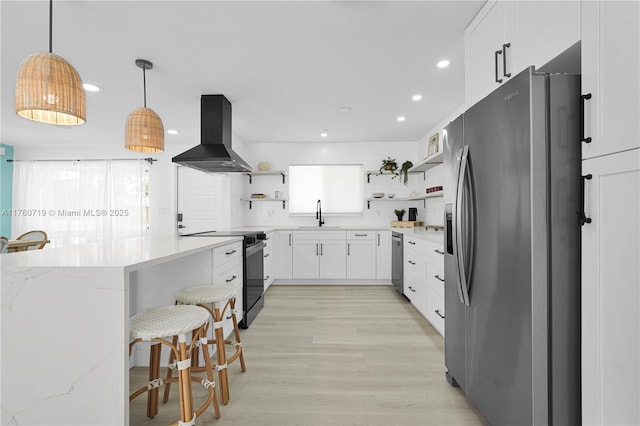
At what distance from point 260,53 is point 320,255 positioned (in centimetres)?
310

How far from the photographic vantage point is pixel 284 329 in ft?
9.93

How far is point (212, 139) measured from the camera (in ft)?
11.0

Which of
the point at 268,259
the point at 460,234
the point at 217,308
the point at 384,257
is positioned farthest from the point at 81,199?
the point at 460,234

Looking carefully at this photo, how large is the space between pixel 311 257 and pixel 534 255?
383 cm

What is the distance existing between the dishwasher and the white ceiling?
166 centimetres

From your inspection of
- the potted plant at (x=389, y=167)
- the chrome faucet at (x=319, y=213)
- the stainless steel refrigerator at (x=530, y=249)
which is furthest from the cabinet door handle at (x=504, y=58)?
the chrome faucet at (x=319, y=213)

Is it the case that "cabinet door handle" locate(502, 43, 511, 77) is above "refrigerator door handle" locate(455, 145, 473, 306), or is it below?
above

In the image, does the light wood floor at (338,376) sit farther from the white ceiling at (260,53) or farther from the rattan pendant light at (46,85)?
the white ceiling at (260,53)

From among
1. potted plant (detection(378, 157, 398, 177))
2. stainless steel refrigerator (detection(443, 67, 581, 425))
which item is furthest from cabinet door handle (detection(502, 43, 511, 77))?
potted plant (detection(378, 157, 398, 177))

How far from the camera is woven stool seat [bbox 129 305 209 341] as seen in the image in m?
1.32

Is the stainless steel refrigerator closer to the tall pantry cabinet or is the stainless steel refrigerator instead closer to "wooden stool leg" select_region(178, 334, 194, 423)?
the tall pantry cabinet

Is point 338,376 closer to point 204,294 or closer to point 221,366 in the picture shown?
point 221,366

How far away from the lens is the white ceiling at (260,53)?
1.95 metres

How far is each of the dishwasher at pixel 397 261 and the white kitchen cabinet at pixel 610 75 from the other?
10.4 feet
